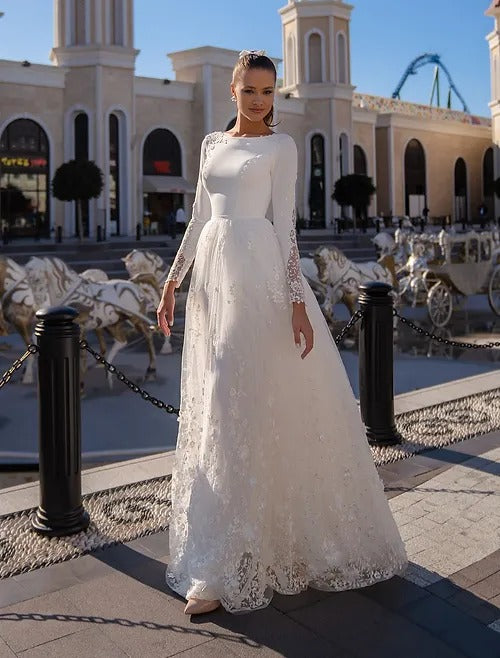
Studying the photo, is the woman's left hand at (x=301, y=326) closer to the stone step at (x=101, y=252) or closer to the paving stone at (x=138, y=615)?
the paving stone at (x=138, y=615)

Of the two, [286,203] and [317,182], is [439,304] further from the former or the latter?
[317,182]

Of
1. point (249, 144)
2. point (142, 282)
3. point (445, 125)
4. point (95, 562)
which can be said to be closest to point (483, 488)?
point (95, 562)

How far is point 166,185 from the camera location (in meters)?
33.5

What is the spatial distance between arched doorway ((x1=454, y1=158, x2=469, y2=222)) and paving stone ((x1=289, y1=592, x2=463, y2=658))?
5134 centimetres

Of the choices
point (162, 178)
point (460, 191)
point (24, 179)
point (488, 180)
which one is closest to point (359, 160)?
point (460, 191)

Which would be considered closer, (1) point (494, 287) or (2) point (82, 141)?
(1) point (494, 287)

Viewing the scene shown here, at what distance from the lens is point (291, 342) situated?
306cm

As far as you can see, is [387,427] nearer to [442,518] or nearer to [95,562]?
[442,518]

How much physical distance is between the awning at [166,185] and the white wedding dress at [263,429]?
101 feet

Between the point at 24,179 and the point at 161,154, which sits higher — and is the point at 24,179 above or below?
below

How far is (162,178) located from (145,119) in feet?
9.51

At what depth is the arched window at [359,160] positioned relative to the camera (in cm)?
4512

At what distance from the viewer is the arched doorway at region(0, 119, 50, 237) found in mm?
30453

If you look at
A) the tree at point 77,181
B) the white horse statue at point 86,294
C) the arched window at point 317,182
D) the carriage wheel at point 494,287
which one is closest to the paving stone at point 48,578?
the white horse statue at point 86,294
